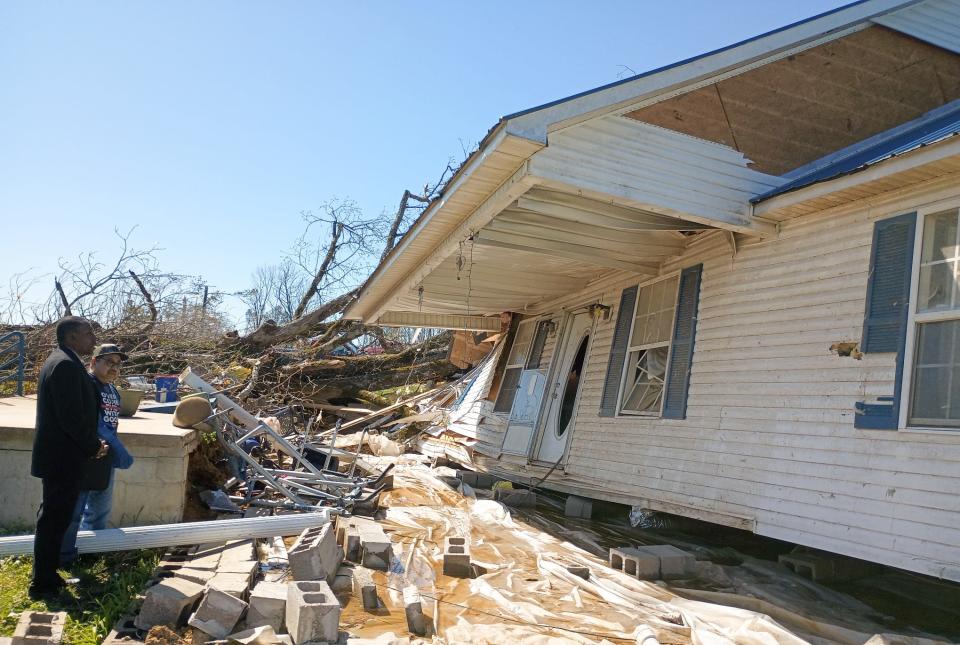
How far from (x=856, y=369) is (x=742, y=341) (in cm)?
146

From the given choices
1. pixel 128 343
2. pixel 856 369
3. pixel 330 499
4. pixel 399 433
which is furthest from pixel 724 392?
pixel 128 343

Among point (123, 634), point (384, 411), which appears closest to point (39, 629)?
point (123, 634)

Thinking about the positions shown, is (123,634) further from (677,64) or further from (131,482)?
(677,64)

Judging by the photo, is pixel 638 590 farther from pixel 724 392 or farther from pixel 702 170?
pixel 702 170

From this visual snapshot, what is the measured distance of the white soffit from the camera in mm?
8117

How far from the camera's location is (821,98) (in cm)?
812

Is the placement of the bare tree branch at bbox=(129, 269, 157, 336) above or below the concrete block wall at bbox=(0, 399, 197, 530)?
Result: above

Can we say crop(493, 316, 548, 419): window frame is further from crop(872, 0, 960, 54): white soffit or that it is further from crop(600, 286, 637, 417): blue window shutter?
crop(872, 0, 960, 54): white soffit

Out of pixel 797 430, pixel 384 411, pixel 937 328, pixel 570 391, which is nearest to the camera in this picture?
pixel 937 328

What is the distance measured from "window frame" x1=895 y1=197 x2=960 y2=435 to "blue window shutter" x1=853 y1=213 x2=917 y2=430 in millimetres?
28

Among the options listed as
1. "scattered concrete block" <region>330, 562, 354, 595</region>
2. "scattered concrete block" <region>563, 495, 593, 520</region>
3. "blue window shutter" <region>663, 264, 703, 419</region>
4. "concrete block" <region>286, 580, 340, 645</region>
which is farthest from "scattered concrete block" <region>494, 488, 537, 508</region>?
"concrete block" <region>286, 580, 340, 645</region>

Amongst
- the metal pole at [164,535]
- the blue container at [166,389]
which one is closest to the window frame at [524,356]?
the blue container at [166,389]

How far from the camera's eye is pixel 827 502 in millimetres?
6148

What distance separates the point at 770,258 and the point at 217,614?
608cm
